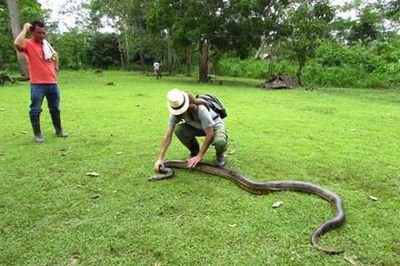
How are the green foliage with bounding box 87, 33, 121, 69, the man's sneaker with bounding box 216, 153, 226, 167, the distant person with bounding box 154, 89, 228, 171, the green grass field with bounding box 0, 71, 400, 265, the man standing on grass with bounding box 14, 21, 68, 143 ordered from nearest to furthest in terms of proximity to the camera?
the green grass field with bounding box 0, 71, 400, 265 < the distant person with bounding box 154, 89, 228, 171 < the man's sneaker with bounding box 216, 153, 226, 167 < the man standing on grass with bounding box 14, 21, 68, 143 < the green foliage with bounding box 87, 33, 121, 69

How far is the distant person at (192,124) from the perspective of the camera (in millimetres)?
3775

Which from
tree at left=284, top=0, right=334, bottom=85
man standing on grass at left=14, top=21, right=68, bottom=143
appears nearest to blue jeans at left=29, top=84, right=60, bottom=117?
man standing on grass at left=14, top=21, right=68, bottom=143

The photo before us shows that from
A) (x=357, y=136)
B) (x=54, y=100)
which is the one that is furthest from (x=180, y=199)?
(x=357, y=136)

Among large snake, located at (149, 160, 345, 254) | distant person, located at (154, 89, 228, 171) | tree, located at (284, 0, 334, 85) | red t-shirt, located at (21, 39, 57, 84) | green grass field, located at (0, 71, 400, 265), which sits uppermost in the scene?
tree, located at (284, 0, 334, 85)

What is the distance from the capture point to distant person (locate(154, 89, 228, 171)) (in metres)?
3.78

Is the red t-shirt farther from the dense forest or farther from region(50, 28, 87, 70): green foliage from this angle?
region(50, 28, 87, 70): green foliage

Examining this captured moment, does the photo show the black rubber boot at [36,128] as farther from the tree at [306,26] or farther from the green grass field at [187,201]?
Result: the tree at [306,26]

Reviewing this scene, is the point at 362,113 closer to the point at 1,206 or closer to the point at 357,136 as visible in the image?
the point at 357,136

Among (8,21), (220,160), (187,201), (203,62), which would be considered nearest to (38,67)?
(220,160)

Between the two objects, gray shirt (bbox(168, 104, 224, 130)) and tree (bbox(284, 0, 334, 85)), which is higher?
tree (bbox(284, 0, 334, 85))

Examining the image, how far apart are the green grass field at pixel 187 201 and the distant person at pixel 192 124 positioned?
0.28 m

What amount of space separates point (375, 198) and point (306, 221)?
90cm

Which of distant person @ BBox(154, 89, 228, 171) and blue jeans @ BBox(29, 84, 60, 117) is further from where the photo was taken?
blue jeans @ BBox(29, 84, 60, 117)

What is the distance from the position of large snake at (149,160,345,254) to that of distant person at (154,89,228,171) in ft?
0.57
